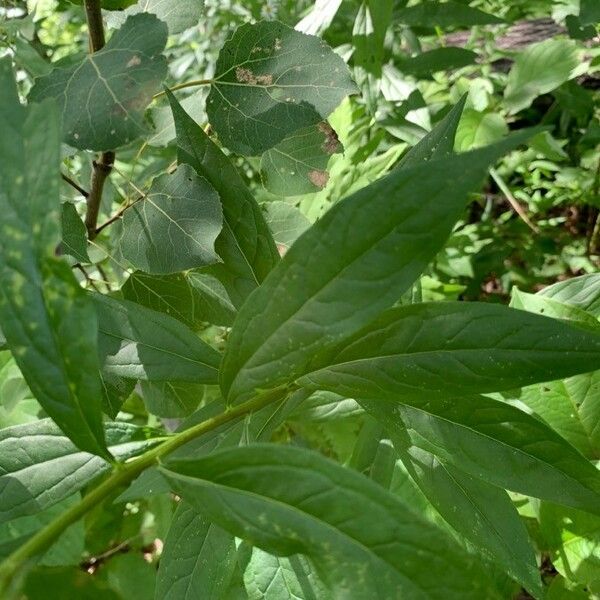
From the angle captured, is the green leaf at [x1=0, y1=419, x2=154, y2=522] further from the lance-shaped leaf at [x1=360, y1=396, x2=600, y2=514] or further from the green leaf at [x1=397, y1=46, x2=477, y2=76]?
the green leaf at [x1=397, y1=46, x2=477, y2=76]

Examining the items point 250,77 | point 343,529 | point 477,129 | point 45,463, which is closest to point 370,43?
point 477,129

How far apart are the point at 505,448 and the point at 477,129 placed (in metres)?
0.98

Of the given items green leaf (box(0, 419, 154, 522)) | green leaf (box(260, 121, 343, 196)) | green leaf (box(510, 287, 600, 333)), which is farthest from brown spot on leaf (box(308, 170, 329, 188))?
green leaf (box(0, 419, 154, 522))

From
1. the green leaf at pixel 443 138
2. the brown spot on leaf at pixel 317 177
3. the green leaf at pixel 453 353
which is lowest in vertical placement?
the brown spot on leaf at pixel 317 177

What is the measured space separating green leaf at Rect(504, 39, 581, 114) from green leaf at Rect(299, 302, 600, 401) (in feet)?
3.68

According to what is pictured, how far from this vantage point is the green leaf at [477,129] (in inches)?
56.8

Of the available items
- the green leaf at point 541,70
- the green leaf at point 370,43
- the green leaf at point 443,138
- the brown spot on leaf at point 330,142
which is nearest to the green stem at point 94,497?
the green leaf at point 443,138

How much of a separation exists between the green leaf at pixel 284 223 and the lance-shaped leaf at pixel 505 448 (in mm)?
379

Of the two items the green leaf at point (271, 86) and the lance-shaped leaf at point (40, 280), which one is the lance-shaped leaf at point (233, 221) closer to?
the green leaf at point (271, 86)

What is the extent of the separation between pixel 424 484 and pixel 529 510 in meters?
0.38

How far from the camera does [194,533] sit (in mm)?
694

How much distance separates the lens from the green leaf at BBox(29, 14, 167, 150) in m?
0.64

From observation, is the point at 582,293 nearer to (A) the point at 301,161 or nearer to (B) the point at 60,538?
(A) the point at 301,161

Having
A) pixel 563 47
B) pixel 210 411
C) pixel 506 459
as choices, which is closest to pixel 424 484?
pixel 506 459
